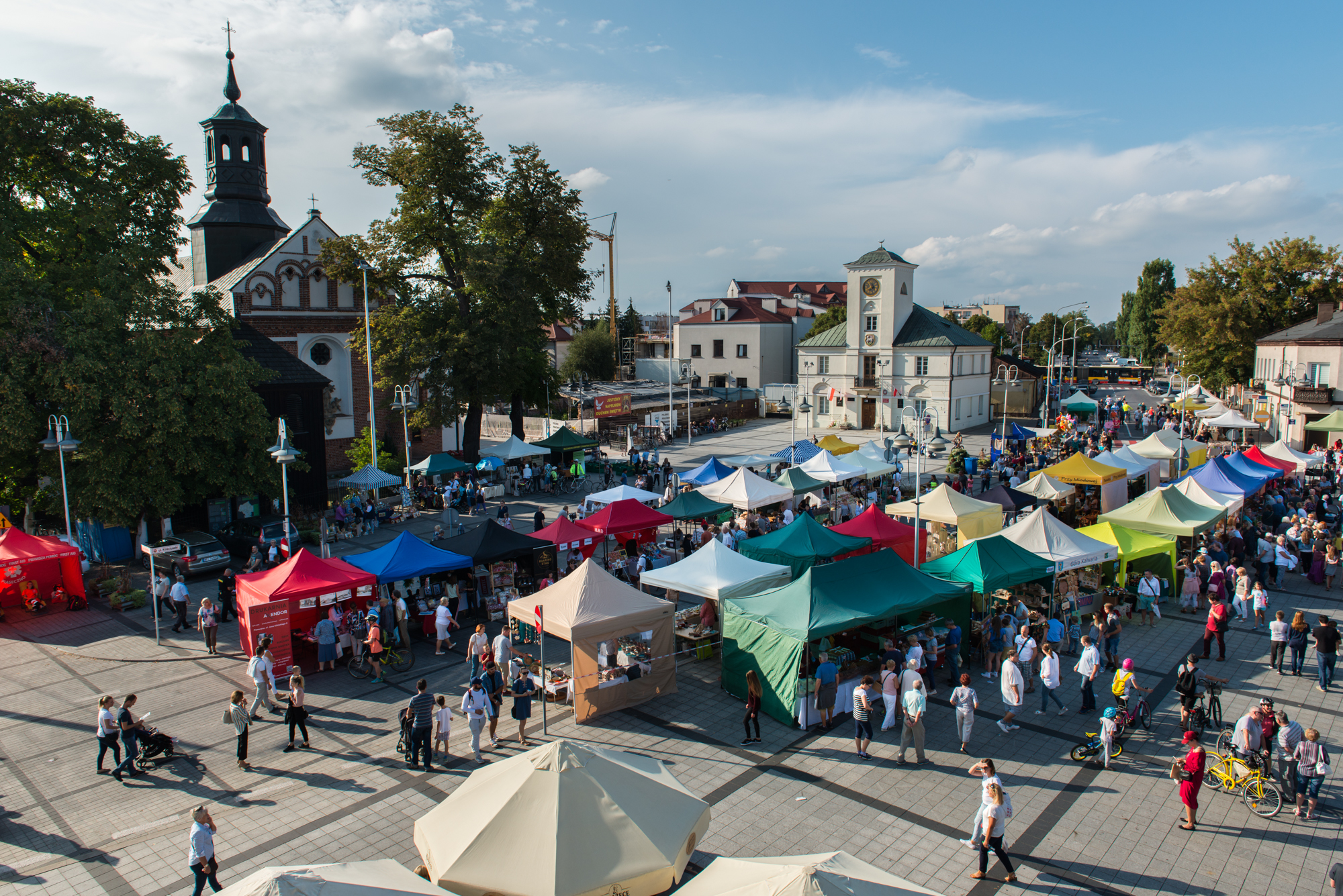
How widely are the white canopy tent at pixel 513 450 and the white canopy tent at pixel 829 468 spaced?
11942 mm

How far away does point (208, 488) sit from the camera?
2208 centimetres

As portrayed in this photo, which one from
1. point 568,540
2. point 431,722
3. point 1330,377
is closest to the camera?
point 431,722

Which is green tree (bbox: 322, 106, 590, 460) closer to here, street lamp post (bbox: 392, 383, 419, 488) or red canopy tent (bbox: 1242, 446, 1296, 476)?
street lamp post (bbox: 392, 383, 419, 488)

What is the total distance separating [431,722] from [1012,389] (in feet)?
193

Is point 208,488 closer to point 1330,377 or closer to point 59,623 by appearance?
point 59,623

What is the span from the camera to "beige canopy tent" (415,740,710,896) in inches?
275

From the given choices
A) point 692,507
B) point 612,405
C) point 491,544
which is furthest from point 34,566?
point 612,405

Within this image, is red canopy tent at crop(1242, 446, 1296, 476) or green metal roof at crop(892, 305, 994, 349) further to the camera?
green metal roof at crop(892, 305, 994, 349)

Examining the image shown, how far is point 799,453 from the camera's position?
30375mm

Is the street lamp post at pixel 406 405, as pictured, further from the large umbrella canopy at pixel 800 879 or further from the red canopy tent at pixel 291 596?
the large umbrella canopy at pixel 800 879

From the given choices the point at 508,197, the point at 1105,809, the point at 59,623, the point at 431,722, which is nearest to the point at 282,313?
the point at 508,197

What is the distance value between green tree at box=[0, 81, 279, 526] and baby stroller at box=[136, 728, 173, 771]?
11519 millimetres

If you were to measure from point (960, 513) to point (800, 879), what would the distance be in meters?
16.1

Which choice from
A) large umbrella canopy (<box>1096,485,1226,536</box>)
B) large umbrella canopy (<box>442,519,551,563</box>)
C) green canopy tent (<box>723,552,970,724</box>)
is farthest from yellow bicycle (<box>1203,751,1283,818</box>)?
large umbrella canopy (<box>442,519,551,563</box>)
